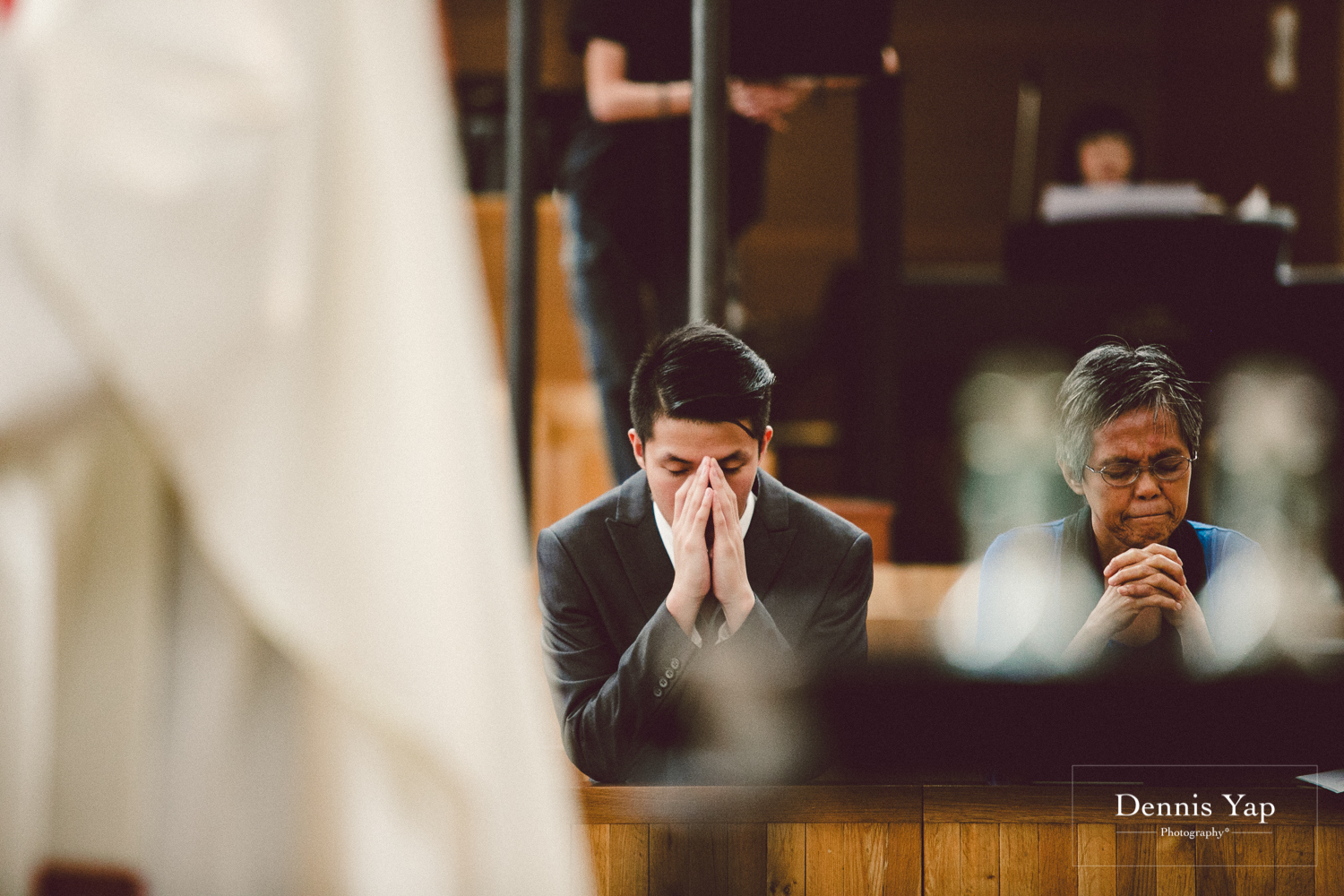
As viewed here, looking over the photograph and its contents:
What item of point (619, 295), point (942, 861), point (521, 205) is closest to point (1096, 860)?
point (942, 861)

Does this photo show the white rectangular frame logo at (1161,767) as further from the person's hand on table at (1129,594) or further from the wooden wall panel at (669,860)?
the wooden wall panel at (669,860)

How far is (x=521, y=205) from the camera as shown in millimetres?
1338

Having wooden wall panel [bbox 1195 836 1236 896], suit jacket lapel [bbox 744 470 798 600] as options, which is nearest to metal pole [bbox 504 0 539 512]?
suit jacket lapel [bbox 744 470 798 600]

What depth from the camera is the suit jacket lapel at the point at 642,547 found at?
45.3 inches

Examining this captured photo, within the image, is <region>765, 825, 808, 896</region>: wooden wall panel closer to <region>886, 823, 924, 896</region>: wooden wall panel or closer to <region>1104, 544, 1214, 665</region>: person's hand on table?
<region>886, 823, 924, 896</region>: wooden wall panel

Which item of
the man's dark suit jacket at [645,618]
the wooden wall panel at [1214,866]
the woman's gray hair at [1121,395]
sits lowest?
the wooden wall panel at [1214,866]

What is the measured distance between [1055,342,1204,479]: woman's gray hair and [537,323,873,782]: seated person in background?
0.30m

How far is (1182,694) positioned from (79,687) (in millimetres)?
1088

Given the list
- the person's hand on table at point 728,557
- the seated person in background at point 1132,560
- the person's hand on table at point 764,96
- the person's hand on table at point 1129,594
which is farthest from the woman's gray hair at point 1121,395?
the person's hand on table at point 764,96

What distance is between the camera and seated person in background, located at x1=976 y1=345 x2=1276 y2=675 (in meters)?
1.19

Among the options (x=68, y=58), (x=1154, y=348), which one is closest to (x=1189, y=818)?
(x=1154, y=348)

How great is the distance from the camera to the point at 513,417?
1368mm

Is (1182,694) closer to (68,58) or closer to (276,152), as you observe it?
(276,152)

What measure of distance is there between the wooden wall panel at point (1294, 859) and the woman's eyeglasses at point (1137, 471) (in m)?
0.42
